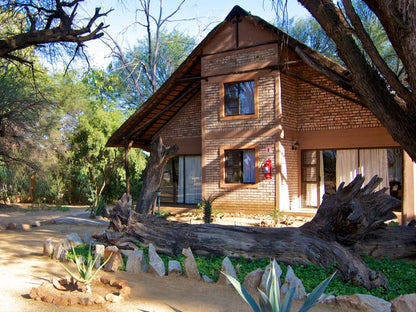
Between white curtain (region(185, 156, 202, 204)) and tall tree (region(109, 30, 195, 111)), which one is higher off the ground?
tall tree (region(109, 30, 195, 111))

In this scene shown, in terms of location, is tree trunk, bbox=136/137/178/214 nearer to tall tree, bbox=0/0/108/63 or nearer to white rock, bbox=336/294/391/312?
tall tree, bbox=0/0/108/63

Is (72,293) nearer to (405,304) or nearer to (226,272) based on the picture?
(226,272)

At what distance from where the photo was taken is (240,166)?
14914 mm

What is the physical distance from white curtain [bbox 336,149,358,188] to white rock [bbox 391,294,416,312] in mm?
10407

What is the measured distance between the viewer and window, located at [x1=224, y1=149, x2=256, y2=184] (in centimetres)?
1466

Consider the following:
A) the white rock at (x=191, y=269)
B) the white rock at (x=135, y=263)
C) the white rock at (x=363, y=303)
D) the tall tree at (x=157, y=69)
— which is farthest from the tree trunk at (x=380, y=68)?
the tall tree at (x=157, y=69)

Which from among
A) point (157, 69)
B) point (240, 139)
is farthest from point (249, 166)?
point (157, 69)

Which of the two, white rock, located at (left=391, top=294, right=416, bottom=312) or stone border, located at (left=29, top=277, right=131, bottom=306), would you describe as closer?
white rock, located at (left=391, top=294, right=416, bottom=312)

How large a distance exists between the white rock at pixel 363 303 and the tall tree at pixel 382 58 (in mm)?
2324

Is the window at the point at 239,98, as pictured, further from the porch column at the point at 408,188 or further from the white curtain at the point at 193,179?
the porch column at the point at 408,188

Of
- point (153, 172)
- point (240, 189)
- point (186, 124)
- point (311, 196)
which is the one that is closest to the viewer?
point (153, 172)

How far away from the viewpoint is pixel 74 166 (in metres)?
22.6

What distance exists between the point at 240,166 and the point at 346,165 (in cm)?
368

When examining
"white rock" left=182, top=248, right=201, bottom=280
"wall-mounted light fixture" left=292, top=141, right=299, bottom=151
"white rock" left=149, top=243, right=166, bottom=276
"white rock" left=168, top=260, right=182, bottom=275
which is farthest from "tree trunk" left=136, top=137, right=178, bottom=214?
"wall-mounted light fixture" left=292, top=141, right=299, bottom=151
